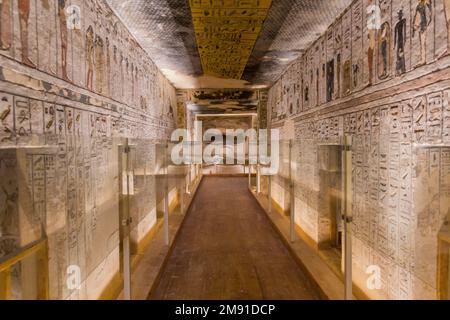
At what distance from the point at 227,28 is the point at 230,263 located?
3.71 m

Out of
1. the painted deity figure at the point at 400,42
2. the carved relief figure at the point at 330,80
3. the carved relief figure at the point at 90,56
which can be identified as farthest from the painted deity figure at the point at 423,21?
the carved relief figure at the point at 90,56

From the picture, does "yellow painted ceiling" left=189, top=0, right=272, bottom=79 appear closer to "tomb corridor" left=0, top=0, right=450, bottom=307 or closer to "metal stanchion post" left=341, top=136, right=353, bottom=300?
"tomb corridor" left=0, top=0, right=450, bottom=307

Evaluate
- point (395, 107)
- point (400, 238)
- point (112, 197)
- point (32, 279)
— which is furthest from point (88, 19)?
point (400, 238)

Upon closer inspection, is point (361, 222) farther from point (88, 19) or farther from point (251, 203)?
point (251, 203)

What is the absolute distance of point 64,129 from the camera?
298 centimetres

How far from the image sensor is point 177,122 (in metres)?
11.3

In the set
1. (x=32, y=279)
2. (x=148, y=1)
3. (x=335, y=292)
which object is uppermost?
(x=148, y=1)

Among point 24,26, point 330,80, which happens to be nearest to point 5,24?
point 24,26

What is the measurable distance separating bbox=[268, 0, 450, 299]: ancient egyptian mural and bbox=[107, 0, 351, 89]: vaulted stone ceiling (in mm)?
570

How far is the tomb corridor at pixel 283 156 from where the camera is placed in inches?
96.7

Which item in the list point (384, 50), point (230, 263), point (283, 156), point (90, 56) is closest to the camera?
point (384, 50)

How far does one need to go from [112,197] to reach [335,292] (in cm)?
310

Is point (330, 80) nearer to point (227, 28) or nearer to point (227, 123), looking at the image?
point (227, 28)

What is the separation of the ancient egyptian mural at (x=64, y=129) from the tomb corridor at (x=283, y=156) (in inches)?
0.7
